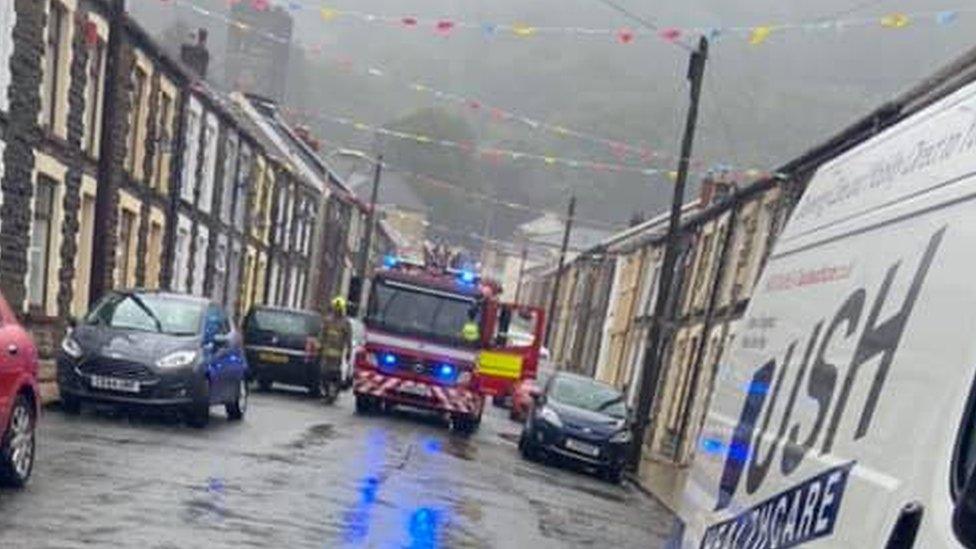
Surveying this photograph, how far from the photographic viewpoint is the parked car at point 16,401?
894 centimetres

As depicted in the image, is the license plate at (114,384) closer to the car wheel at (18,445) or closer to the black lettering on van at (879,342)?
the car wheel at (18,445)

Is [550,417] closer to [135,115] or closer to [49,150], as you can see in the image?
[49,150]

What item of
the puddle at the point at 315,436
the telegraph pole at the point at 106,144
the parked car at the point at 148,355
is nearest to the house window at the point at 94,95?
the telegraph pole at the point at 106,144

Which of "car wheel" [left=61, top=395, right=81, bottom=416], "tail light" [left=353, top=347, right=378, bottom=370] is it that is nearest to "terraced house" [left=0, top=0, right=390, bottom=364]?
"car wheel" [left=61, top=395, right=81, bottom=416]

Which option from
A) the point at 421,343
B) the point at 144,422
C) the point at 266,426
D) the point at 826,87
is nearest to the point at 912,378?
the point at 144,422

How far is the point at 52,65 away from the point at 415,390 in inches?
338

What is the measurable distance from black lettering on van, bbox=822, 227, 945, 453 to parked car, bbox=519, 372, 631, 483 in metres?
17.1

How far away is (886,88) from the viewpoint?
102 feet

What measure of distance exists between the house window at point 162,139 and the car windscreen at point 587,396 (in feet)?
39.2

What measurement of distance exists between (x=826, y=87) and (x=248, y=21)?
176 feet

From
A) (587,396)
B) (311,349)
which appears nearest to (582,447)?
(587,396)

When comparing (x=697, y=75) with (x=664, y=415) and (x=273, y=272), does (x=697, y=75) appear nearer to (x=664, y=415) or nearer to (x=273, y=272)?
(x=664, y=415)

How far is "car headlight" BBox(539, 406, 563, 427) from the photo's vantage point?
815 inches

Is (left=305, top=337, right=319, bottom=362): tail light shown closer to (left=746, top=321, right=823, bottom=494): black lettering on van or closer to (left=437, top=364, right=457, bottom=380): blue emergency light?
(left=437, top=364, right=457, bottom=380): blue emergency light
